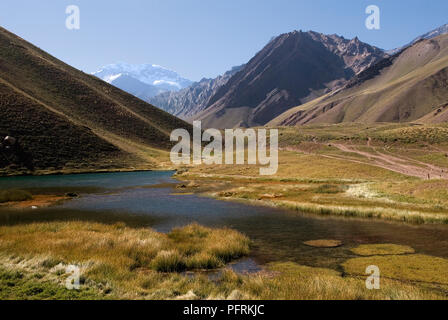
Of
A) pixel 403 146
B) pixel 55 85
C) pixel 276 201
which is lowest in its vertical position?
pixel 276 201

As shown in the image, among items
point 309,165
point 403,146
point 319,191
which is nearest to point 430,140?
point 403,146

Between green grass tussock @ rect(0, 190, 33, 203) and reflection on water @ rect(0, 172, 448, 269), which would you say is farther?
green grass tussock @ rect(0, 190, 33, 203)

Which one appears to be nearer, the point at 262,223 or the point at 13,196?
the point at 262,223

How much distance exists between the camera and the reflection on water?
24.2 meters

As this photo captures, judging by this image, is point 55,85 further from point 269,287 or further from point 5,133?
point 269,287

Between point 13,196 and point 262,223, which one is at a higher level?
point 13,196

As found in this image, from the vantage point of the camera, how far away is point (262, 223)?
3497cm

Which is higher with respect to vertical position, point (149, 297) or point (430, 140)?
point (430, 140)

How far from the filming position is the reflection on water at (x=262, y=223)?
24211mm

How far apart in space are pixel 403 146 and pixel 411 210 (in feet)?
255

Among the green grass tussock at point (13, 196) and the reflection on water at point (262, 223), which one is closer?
the reflection on water at point (262, 223)

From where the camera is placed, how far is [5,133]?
11381 centimetres
